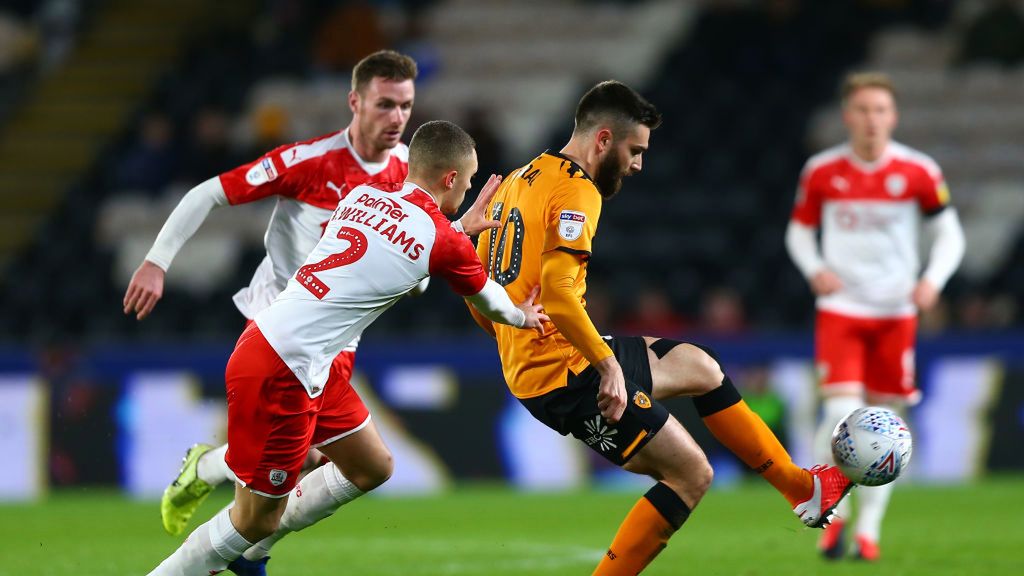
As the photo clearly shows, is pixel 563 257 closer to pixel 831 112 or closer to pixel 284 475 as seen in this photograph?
pixel 284 475

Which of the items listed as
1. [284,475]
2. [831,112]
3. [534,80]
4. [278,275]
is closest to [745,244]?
[831,112]

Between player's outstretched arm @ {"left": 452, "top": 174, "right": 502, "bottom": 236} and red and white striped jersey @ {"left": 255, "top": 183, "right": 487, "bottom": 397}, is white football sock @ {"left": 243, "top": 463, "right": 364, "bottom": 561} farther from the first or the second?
player's outstretched arm @ {"left": 452, "top": 174, "right": 502, "bottom": 236}

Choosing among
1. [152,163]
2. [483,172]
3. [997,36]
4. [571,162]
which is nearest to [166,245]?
[571,162]

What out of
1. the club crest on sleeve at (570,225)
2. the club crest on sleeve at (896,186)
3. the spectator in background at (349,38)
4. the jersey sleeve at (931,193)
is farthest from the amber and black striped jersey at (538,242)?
the spectator in background at (349,38)

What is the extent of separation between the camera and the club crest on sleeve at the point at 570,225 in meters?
5.67

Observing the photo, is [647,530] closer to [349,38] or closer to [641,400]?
[641,400]

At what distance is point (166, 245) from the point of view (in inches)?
243

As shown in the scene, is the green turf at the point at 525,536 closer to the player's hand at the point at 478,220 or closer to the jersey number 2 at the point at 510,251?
the jersey number 2 at the point at 510,251

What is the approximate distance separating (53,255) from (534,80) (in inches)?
229

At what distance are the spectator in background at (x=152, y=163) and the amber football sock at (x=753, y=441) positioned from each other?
11572 millimetres

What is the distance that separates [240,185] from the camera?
251 inches

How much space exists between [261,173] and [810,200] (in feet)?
11.7

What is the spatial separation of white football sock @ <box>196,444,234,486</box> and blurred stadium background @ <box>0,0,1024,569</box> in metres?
5.30

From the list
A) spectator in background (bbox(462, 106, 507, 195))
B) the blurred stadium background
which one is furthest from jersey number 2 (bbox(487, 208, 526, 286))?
spectator in background (bbox(462, 106, 507, 195))
